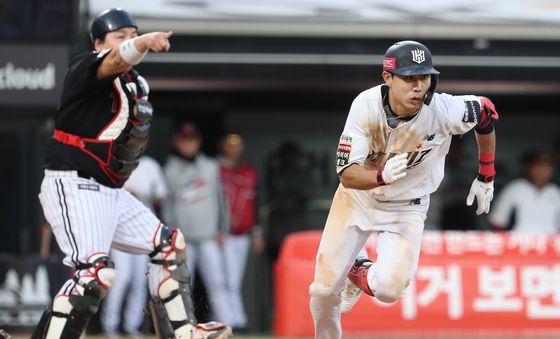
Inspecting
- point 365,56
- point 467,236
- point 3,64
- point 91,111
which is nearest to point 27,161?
point 3,64

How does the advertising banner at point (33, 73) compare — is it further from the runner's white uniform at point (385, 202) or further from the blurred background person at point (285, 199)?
the runner's white uniform at point (385, 202)

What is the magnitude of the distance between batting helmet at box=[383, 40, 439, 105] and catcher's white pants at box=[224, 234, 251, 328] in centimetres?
576

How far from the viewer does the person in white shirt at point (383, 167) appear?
6.77m

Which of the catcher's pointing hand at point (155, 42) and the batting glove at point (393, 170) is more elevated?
the catcher's pointing hand at point (155, 42)

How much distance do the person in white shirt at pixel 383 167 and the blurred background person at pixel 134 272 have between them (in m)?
4.46

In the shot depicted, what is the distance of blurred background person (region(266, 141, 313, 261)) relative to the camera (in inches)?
511

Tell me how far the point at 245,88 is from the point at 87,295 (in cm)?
603

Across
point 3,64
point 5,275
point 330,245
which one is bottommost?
point 5,275

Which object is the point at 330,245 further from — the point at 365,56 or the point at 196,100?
the point at 196,100

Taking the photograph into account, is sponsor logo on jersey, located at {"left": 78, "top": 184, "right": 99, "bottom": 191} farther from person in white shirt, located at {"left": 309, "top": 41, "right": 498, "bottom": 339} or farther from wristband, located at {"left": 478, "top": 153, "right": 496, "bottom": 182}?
wristband, located at {"left": 478, "top": 153, "right": 496, "bottom": 182}

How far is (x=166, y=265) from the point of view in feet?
23.8

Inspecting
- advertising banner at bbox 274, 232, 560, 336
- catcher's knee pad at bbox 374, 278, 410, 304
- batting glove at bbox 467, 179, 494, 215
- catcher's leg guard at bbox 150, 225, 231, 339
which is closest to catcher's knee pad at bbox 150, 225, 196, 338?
catcher's leg guard at bbox 150, 225, 231, 339

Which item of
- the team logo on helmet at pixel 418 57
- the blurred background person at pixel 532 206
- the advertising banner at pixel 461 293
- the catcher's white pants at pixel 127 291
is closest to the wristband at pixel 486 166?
the team logo on helmet at pixel 418 57

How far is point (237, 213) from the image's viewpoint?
12.5 meters
